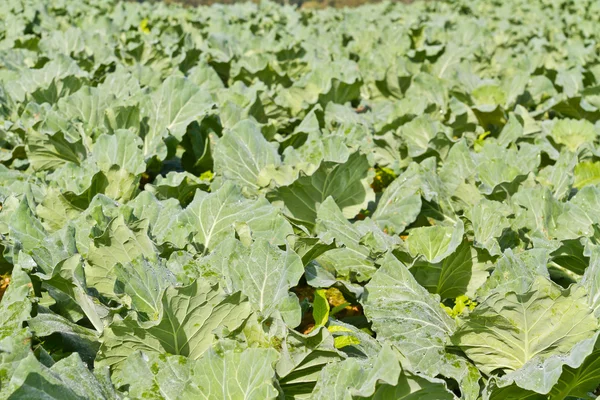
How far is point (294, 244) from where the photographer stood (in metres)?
2.37

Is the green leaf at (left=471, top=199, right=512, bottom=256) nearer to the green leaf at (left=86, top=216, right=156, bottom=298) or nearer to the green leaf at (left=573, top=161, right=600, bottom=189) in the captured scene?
the green leaf at (left=573, top=161, right=600, bottom=189)

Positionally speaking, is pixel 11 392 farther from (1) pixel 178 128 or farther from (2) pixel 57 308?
(1) pixel 178 128

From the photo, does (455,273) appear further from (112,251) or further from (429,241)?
(112,251)

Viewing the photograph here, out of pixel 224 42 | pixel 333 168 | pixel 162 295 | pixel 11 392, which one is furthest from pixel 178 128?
pixel 224 42

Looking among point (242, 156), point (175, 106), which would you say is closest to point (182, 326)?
point (242, 156)

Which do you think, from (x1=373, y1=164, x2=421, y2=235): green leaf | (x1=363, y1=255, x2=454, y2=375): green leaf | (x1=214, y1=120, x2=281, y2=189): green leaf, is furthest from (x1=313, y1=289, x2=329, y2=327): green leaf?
(x1=214, y1=120, x2=281, y2=189): green leaf

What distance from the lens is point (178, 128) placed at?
3.86 m

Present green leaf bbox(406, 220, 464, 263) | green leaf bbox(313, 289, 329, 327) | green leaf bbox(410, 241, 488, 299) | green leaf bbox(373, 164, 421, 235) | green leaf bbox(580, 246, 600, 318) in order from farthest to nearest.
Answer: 1. green leaf bbox(373, 164, 421, 235)
2. green leaf bbox(406, 220, 464, 263)
3. green leaf bbox(410, 241, 488, 299)
4. green leaf bbox(313, 289, 329, 327)
5. green leaf bbox(580, 246, 600, 318)

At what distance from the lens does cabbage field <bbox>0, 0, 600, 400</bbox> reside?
1.89 meters

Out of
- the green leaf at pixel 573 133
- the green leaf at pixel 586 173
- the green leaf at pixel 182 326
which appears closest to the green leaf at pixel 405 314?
the green leaf at pixel 182 326

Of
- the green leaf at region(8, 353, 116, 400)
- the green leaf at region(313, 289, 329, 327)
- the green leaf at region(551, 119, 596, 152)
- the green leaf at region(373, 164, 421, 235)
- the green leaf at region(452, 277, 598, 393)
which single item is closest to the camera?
the green leaf at region(8, 353, 116, 400)

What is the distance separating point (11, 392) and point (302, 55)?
5.85m

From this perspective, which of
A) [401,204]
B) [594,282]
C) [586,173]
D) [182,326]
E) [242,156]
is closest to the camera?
[182,326]

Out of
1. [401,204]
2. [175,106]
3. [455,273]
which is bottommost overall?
[455,273]
